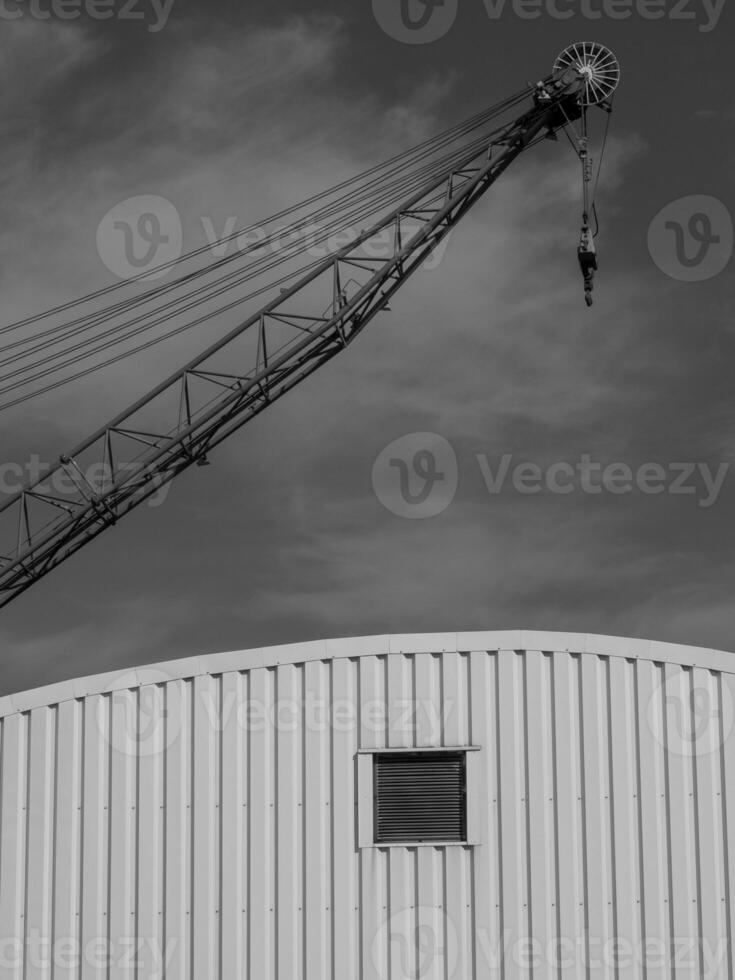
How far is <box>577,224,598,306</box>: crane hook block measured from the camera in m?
35.9

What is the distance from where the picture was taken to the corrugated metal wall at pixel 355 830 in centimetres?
1778

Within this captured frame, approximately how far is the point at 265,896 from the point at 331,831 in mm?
1215

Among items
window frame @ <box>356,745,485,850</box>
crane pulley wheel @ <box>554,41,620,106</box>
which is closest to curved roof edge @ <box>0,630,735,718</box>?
window frame @ <box>356,745,485,850</box>

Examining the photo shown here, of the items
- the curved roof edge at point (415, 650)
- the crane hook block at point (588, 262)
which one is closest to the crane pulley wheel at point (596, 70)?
the crane hook block at point (588, 262)

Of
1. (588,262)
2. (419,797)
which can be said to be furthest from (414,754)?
(588,262)

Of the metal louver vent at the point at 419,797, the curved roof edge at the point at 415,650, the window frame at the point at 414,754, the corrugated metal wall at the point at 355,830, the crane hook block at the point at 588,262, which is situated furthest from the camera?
the crane hook block at the point at 588,262

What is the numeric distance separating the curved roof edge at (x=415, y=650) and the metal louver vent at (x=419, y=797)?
1.48 meters

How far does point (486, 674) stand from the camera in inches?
727

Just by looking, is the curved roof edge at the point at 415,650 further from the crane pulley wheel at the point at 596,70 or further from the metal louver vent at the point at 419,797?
the crane pulley wheel at the point at 596,70

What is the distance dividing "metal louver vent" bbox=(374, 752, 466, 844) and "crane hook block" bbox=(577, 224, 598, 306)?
20166 mm

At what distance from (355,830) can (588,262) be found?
21.8m

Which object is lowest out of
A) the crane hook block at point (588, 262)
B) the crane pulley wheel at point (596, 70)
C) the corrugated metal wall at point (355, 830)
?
the corrugated metal wall at point (355, 830)

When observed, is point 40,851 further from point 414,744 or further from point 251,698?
point 414,744

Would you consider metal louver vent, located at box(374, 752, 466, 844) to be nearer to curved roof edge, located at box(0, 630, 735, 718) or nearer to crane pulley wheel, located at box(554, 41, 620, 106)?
curved roof edge, located at box(0, 630, 735, 718)
